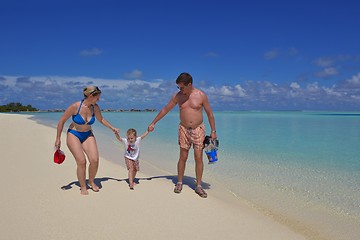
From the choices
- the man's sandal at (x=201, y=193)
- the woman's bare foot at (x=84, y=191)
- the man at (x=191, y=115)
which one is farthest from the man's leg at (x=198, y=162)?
the woman's bare foot at (x=84, y=191)

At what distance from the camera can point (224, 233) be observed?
3654 mm

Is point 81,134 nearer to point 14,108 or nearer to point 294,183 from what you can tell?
point 294,183

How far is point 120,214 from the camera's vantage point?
406 centimetres

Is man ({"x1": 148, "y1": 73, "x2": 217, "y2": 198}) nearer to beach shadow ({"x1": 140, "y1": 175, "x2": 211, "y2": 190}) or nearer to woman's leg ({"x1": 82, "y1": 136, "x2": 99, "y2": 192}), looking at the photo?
beach shadow ({"x1": 140, "y1": 175, "x2": 211, "y2": 190})

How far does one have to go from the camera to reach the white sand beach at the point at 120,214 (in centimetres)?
356

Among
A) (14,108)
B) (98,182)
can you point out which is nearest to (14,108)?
(14,108)

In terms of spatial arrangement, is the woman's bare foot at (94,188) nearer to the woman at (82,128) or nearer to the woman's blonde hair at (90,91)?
the woman at (82,128)

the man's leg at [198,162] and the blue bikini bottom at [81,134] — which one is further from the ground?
the blue bikini bottom at [81,134]

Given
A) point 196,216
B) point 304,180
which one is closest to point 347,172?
point 304,180

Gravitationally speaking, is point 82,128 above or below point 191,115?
below

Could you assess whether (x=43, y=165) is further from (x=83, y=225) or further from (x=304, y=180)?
(x=304, y=180)

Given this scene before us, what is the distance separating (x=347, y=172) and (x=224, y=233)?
19.1ft

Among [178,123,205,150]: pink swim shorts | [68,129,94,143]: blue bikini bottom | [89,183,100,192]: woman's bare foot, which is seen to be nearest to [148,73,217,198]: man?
[178,123,205,150]: pink swim shorts

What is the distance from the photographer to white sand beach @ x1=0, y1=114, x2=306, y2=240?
3.56 meters
